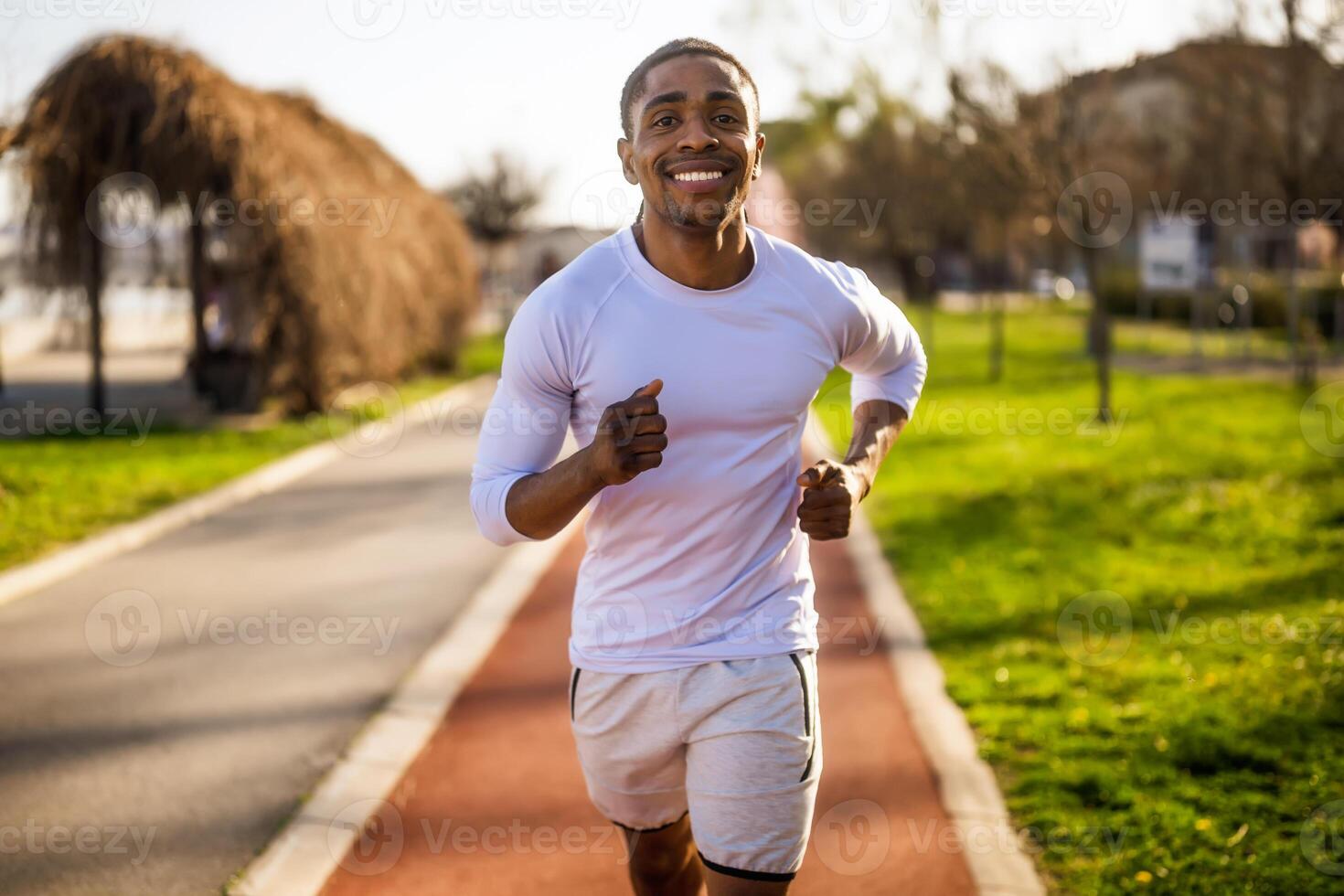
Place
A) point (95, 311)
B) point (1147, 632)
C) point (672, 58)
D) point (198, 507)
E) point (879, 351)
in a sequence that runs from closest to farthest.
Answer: point (672, 58) < point (879, 351) < point (1147, 632) < point (198, 507) < point (95, 311)

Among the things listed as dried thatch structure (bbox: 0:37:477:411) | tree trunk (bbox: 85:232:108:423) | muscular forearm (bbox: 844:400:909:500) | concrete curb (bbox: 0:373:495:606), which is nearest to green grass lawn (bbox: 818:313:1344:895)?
muscular forearm (bbox: 844:400:909:500)

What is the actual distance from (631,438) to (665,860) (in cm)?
118

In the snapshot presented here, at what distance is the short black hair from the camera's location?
2730 millimetres

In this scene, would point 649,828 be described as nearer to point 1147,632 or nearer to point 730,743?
point 730,743

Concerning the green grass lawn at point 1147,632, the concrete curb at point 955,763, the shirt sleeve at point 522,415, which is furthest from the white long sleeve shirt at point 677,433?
the green grass lawn at point 1147,632

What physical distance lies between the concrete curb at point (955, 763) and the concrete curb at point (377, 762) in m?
1.86

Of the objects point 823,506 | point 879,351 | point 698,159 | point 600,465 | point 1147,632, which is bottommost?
point 1147,632

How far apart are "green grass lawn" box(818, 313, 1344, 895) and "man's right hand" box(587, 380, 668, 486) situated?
240 centimetres

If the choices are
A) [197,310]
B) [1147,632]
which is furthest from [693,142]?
[197,310]

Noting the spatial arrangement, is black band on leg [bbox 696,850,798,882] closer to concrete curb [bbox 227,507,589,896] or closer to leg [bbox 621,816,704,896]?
leg [bbox 621,816,704,896]

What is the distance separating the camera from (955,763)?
500 centimetres

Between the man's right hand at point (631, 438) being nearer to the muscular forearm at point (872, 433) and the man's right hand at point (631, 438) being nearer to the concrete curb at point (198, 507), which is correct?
the muscular forearm at point (872, 433)

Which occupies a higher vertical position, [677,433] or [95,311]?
[677,433]

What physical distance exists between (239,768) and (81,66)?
1182 cm
